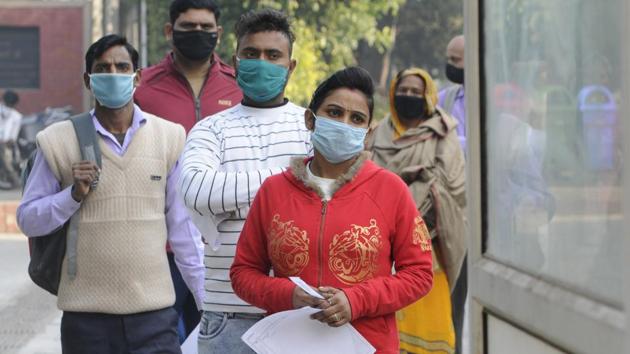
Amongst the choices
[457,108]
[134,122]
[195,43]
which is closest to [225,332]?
[134,122]

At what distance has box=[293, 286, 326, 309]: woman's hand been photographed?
137 inches

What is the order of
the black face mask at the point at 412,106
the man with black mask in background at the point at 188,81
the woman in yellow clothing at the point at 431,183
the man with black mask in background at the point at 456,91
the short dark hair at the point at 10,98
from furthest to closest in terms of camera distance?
the short dark hair at the point at 10,98, the man with black mask in background at the point at 456,91, the black face mask at the point at 412,106, the woman in yellow clothing at the point at 431,183, the man with black mask in background at the point at 188,81

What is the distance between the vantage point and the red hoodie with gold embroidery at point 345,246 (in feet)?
11.7

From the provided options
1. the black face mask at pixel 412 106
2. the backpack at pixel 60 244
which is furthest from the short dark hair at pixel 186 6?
the black face mask at pixel 412 106

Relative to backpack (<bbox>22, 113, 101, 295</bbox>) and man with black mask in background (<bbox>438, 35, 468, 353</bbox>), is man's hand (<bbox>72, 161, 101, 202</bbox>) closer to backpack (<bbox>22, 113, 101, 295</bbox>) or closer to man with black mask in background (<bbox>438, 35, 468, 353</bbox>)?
backpack (<bbox>22, 113, 101, 295</bbox>)

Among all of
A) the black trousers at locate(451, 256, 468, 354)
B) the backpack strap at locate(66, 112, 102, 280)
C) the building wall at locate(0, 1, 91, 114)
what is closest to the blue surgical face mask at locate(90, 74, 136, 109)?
the backpack strap at locate(66, 112, 102, 280)

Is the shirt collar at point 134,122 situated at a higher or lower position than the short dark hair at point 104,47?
lower

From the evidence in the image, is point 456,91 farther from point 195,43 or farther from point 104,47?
point 104,47

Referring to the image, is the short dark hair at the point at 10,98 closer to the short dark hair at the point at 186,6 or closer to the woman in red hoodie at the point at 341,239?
the short dark hair at the point at 186,6

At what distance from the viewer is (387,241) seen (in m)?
3.63

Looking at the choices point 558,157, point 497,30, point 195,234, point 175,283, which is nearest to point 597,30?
point 558,157

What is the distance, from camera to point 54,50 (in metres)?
27.3

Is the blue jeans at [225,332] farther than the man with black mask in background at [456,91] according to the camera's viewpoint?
No

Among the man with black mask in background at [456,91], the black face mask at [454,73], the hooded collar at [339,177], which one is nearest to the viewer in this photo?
the hooded collar at [339,177]
